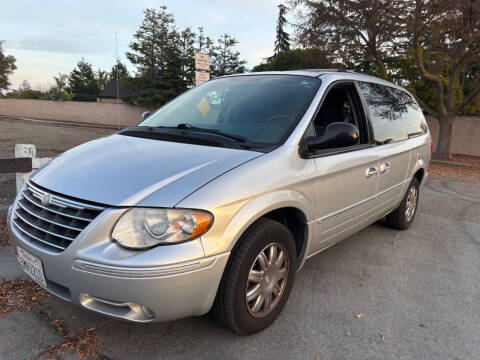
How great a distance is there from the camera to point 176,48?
1161 inches

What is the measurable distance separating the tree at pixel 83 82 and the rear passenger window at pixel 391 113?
56.5m

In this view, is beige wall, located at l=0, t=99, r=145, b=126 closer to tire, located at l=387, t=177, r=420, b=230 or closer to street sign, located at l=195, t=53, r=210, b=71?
street sign, located at l=195, t=53, r=210, b=71

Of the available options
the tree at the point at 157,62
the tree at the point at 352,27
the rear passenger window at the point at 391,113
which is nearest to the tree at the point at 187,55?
the tree at the point at 157,62

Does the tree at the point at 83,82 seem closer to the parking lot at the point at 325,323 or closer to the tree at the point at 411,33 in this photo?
the tree at the point at 411,33

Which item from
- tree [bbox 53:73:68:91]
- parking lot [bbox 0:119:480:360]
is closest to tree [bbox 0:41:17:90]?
tree [bbox 53:73:68:91]

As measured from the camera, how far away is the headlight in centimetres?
191

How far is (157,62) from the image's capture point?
97.1 ft

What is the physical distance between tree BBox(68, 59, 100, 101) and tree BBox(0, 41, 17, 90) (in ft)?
27.4

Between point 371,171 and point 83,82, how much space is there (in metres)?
60.1

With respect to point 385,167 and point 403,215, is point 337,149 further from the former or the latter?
point 403,215

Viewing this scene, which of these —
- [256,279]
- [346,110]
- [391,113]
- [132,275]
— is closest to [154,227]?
[132,275]

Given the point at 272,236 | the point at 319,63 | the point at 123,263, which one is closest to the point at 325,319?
the point at 272,236

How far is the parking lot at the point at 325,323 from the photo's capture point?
2.29 m

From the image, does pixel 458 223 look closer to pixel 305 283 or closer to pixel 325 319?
pixel 305 283
